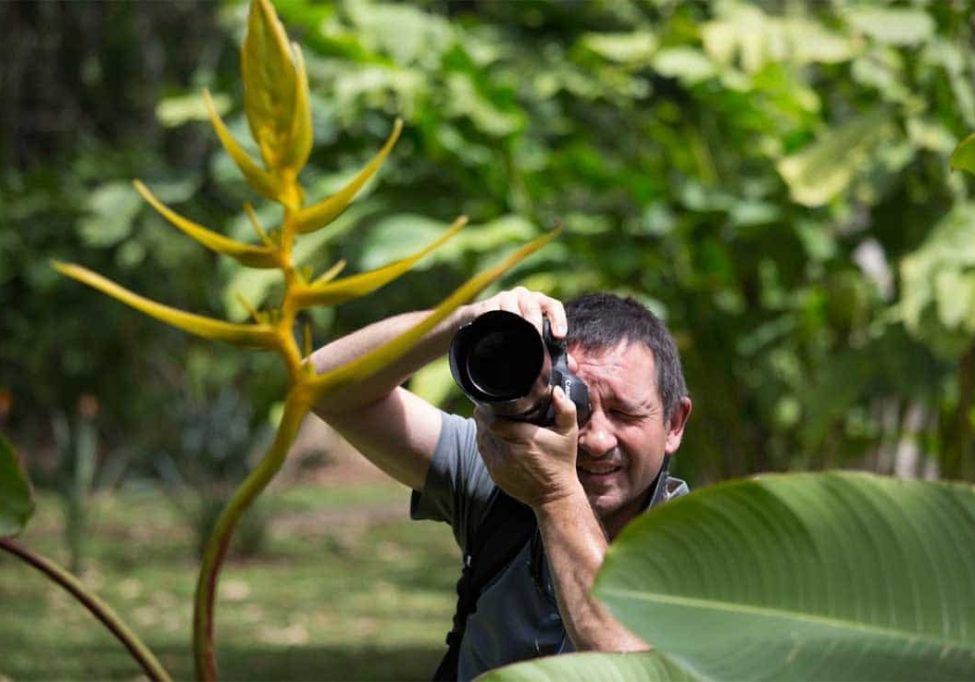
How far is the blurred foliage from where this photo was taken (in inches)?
221

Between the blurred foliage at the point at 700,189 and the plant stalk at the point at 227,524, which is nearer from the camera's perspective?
the plant stalk at the point at 227,524

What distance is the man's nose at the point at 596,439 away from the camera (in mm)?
2301

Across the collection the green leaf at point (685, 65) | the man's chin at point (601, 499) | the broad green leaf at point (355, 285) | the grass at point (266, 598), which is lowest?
the grass at point (266, 598)

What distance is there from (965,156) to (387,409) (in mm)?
1155

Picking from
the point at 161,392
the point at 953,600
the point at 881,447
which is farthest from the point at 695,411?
the point at 161,392

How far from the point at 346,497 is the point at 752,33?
7933 mm

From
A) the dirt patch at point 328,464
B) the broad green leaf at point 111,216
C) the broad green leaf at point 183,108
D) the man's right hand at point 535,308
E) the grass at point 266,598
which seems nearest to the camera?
the man's right hand at point 535,308

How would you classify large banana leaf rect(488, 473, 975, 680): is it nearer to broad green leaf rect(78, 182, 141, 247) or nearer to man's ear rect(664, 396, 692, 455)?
man's ear rect(664, 396, 692, 455)

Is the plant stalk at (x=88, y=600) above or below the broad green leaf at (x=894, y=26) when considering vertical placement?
below

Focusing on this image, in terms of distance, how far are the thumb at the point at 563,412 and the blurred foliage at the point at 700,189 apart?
3205 mm

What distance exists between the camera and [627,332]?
2432 millimetres

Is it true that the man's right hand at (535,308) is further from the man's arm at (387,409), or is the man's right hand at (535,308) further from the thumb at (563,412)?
the man's arm at (387,409)

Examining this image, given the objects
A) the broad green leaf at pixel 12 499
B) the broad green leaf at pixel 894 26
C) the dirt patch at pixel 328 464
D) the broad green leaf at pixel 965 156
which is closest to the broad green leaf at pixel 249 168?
the broad green leaf at pixel 12 499

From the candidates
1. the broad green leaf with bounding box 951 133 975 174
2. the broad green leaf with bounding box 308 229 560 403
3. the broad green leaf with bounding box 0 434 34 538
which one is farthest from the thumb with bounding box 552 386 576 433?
the broad green leaf with bounding box 0 434 34 538
